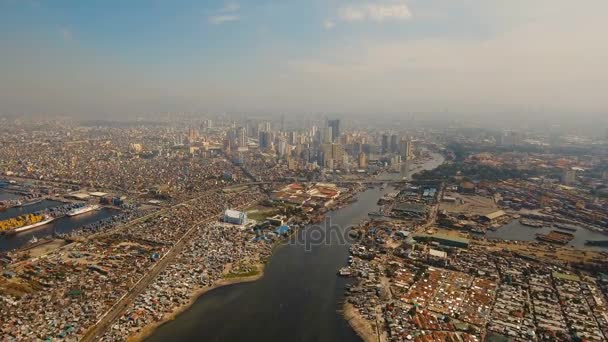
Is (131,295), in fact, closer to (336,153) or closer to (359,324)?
(359,324)

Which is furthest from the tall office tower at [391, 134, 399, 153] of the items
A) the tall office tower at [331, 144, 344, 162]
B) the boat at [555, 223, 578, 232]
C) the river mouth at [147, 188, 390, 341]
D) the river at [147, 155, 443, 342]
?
the river at [147, 155, 443, 342]

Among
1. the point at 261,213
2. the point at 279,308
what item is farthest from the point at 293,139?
the point at 279,308

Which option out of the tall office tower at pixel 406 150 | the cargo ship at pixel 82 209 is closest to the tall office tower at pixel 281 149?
the tall office tower at pixel 406 150

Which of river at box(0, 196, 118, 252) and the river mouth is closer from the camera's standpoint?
the river mouth

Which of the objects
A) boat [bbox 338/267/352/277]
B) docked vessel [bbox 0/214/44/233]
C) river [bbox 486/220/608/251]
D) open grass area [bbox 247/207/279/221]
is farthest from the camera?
open grass area [bbox 247/207/279/221]

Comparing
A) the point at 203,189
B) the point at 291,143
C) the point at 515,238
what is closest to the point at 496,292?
the point at 515,238

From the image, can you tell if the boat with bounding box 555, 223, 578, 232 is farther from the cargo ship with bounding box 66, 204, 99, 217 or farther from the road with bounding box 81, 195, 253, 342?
the cargo ship with bounding box 66, 204, 99, 217
